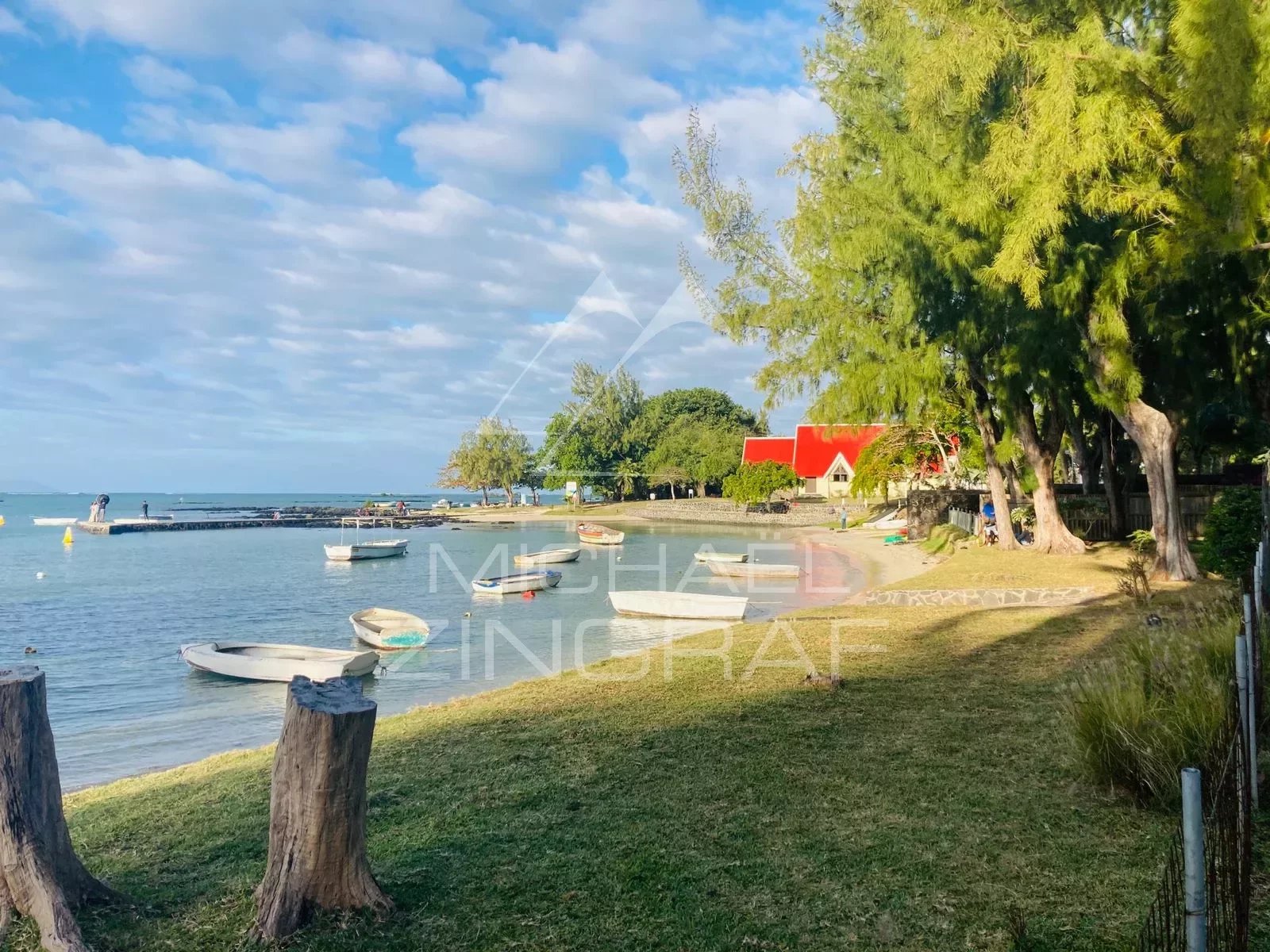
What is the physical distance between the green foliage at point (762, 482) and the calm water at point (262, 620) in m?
8.68

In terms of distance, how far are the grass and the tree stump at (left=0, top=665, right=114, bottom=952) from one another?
0.14 meters

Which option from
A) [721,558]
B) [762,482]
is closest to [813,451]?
[762,482]

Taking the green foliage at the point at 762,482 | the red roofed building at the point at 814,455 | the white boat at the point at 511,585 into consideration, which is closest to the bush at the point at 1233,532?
the white boat at the point at 511,585

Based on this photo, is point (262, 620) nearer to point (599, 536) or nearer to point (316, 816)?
point (599, 536)

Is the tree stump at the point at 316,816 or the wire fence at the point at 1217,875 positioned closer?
the wire fence at the point at 1217,875

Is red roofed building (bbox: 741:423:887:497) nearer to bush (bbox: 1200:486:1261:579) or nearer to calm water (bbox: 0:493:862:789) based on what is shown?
calm water (bbox: 0:493:862:789)

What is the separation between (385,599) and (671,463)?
159 feet

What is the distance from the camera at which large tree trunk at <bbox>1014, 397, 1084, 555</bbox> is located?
21703mm

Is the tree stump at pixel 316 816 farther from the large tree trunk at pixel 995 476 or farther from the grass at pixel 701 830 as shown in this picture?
the large tree trunk at pixel 995 476

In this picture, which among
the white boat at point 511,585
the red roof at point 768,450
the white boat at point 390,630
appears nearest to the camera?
Answer: the white boat at point 390,630

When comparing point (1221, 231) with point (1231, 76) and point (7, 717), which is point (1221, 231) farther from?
point (7, 717)

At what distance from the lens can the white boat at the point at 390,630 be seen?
1877 centimetres

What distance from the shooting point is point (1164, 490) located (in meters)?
15.8

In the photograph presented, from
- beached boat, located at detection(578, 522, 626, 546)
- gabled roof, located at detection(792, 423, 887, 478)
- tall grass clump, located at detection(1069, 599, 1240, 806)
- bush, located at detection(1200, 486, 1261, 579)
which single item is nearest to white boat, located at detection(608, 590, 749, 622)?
bush, located at detection(1200, 486, 1261, 579)
